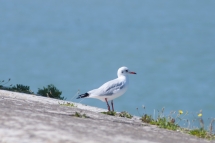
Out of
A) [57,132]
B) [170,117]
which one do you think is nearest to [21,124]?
[57,132]

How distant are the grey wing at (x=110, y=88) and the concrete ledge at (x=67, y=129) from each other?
12.0 ft

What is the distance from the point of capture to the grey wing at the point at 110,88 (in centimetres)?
1234

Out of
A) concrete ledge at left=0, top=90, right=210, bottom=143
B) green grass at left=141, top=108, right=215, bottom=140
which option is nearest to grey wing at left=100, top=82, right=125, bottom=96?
green grass at left=141, top=108, right=215, bottom=140

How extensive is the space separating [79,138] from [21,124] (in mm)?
649

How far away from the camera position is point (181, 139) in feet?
24.9

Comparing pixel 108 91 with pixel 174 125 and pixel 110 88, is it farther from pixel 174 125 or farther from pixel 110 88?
pixel 174 125

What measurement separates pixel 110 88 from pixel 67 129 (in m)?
5.49

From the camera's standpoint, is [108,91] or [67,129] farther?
[108,91]

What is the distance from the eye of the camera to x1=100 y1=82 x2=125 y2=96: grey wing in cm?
1234

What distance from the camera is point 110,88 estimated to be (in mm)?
12438

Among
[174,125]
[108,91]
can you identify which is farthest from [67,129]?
[108,91]

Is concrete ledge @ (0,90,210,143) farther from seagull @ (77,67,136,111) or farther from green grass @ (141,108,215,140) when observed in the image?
seagull @ (77,67,136,111)

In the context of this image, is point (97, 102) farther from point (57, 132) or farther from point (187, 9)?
point (187, 9)

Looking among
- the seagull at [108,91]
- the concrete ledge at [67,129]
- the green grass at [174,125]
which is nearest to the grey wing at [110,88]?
the seagull at [108,91]
